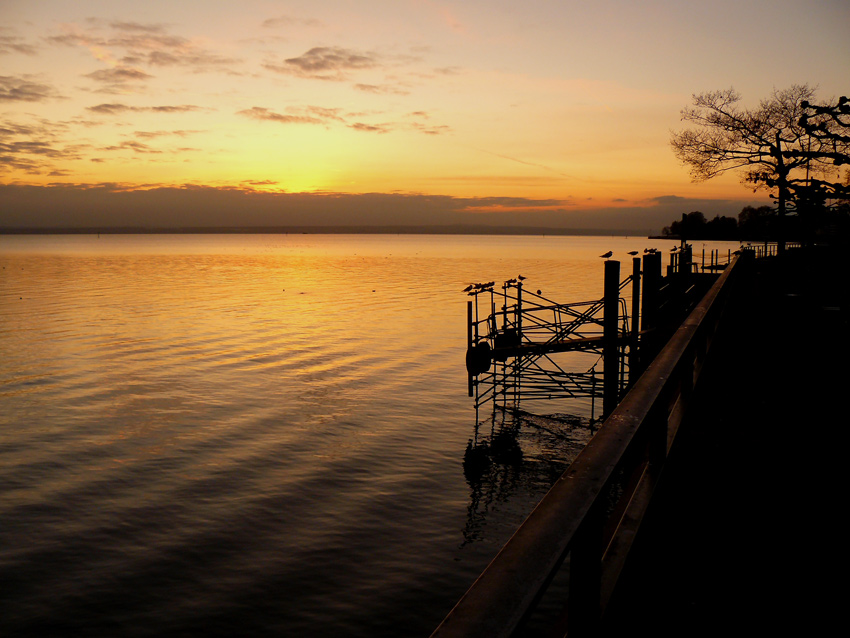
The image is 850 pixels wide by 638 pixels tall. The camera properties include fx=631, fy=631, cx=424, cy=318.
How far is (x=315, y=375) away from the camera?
2830 cm

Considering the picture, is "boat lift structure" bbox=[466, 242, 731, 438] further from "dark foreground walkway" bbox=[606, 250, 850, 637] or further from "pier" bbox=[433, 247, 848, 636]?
"pier" bbox=[433, 247, 848, 636]

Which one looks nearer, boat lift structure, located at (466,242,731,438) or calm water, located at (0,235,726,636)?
calm water, located at (0,235,726,636)

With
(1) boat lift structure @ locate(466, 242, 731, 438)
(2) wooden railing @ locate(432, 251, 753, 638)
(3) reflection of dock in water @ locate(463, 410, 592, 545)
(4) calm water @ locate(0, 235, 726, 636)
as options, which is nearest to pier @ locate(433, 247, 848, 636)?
(2) wooden railing @ locate(432, 251, 753, 638)

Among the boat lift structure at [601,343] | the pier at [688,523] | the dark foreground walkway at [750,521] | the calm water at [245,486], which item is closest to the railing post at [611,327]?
the boat lift structure at [601,343]

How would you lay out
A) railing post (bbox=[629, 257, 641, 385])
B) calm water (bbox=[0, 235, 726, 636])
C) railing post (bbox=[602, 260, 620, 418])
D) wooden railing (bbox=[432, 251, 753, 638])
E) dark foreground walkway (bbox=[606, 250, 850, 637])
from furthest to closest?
railing post (bbox=[629, 257, 641, 385]), railing post (bbox=[602, 260, 620, 418]), calm water (bbox=[0, 235, 726, 636]), dark foreground walkway (bbox=[606, 250, 850, 637]), wooden railing (bbox=[432, 251, 753, 638])

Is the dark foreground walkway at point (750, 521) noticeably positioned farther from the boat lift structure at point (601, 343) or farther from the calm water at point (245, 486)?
the calm water at point (245, 486)

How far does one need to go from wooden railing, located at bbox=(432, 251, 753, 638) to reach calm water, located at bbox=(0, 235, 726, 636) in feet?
25.9

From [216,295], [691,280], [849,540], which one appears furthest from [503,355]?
[216,295]

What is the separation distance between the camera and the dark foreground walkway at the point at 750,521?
3.26 meters

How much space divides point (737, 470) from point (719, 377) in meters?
3.65

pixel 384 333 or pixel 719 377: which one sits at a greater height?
pixel 719 377

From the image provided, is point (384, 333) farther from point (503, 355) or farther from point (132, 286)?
point (132, 286)

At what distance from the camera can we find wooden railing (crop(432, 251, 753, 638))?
1.43 metres

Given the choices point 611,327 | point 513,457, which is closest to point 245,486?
point 513,457
